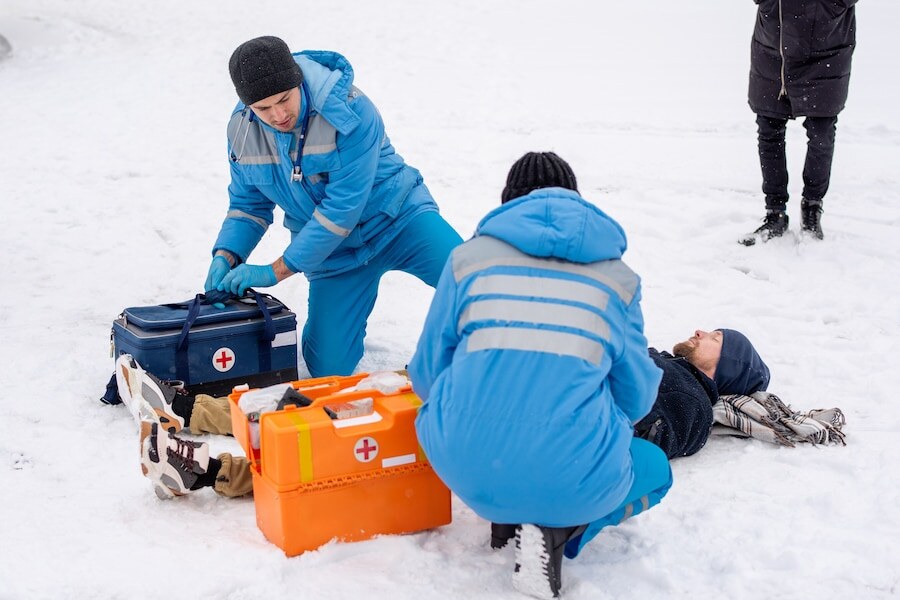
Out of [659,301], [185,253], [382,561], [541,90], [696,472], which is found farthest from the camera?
[541,90]

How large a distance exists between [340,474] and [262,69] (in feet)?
5.27

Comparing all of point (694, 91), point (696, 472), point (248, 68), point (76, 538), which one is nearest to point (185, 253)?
point (248, 68)

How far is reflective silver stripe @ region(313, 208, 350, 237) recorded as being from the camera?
4.07 meters

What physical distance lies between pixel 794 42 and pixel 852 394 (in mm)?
2180

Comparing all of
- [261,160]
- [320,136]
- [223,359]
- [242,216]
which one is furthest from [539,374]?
[242,216]

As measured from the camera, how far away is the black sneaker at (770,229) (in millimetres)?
5738

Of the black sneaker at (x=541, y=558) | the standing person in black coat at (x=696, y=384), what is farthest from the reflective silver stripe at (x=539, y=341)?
the standing person in black coat at (x=696, y=384)

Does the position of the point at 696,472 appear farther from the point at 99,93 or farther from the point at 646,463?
the point at 99,93

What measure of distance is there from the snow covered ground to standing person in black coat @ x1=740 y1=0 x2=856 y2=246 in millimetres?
280

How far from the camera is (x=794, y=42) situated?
5.42 metres

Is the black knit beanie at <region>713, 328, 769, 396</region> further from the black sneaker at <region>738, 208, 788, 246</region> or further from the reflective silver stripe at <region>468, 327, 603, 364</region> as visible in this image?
the black sneaker at <region>738, 208, 788, 246</region>

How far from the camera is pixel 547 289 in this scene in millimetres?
2516

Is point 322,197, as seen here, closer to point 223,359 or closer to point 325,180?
point 325,180

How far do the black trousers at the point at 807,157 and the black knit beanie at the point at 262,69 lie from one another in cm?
301
